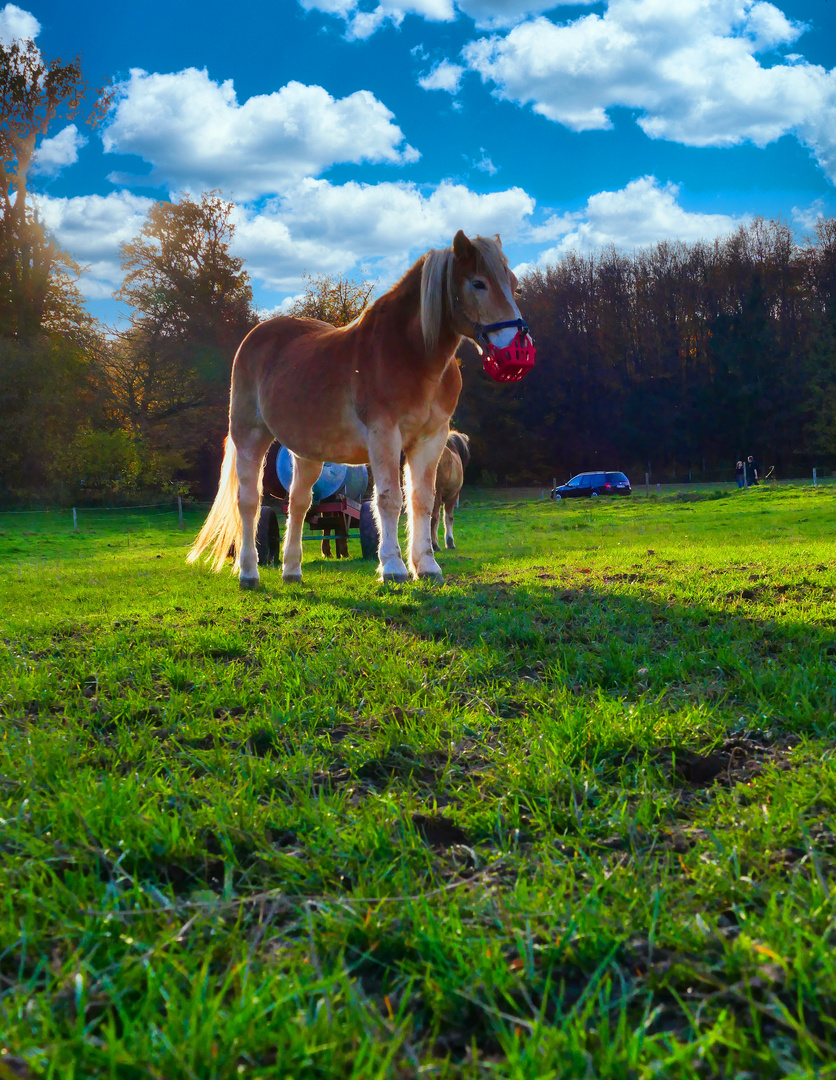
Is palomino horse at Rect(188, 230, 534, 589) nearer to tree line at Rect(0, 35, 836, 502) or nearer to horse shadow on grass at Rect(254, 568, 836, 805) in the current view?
horse shadow on grass at Rect(254, 568, 836, 805)

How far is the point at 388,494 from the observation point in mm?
6273

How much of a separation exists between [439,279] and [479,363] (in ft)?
120

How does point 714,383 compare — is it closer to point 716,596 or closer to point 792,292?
point 792,292

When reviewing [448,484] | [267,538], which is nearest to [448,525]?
[448,484]

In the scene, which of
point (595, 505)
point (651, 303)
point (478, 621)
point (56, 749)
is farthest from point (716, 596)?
point (651, 303)

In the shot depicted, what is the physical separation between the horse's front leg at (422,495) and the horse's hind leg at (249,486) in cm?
163

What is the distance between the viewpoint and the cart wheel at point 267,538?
9805mm

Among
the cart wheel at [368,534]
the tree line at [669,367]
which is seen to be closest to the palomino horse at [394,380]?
the cart wheel at [368,534]

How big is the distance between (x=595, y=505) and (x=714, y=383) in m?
24.5

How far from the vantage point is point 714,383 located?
47156 millimetres

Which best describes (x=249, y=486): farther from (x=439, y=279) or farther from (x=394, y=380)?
(x=439, y=279)

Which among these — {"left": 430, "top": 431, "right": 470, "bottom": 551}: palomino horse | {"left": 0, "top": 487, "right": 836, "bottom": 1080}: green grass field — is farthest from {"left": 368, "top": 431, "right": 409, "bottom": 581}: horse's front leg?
{"left": 430, "top": 431, "right": 470, "bottom": 551}: palomino horse

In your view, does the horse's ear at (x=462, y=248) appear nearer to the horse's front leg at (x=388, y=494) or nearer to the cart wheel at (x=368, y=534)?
the horse's front leg at (x=388, y=494)

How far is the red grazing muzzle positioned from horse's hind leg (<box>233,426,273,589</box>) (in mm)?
2797
